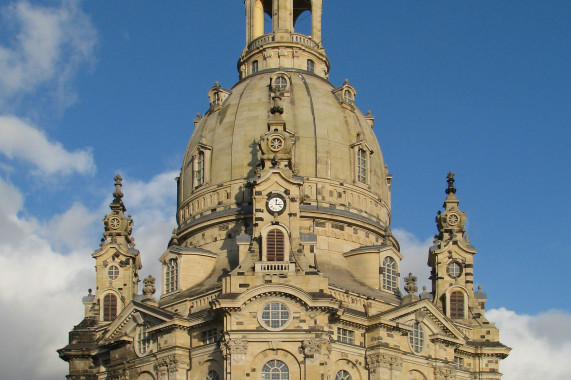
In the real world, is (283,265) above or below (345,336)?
above

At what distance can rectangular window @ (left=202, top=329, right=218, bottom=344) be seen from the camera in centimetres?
7901

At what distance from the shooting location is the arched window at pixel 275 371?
247ft

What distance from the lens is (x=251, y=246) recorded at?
80000 mm

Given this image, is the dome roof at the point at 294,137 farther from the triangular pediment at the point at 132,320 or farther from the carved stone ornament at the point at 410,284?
the triangular pediment at the point at 132,320

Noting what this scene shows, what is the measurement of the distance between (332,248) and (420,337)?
10331 millimetres

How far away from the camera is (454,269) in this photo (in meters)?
95.6

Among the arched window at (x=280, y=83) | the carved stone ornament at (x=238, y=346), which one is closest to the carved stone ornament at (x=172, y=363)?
the carved stone ornament at (x=238, y=346)

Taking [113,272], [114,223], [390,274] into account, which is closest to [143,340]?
[113,272]

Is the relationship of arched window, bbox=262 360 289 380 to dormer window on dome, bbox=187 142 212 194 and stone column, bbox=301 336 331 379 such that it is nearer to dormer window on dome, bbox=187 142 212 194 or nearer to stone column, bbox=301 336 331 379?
stone column, bbox=301 336 331 379

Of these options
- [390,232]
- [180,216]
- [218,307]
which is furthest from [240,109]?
[218,307]

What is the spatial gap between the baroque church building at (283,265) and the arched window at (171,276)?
13cm

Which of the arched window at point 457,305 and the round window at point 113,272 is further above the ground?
the round window at point 113,272

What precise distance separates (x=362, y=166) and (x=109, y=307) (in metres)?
25.8

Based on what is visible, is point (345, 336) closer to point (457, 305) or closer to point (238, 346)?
point (238, 346)
